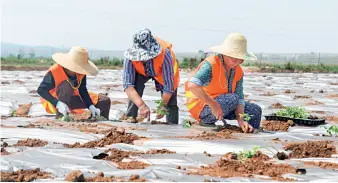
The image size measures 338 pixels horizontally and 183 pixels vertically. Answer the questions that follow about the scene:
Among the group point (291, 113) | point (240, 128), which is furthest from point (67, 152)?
point (291, 113)

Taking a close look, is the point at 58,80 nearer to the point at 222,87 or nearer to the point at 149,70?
the point at 149,70

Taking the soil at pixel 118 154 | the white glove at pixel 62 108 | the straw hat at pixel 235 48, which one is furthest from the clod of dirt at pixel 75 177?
the white glove at pixel 62 108

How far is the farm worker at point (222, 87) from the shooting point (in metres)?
5.56

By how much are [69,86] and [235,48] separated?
2.23 m

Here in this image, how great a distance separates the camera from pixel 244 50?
5.55 metres

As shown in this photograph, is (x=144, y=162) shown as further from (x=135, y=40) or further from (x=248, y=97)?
(x=248, y=97)

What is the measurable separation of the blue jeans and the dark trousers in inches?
57.6

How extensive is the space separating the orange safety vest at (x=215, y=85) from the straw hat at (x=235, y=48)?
0.15 meters

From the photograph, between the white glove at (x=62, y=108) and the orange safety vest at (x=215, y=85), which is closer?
the orange safety vest at (x=215, y=85)

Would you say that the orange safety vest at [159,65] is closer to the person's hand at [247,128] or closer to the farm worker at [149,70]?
the farm worker at [149,70]

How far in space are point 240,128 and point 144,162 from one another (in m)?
2.03

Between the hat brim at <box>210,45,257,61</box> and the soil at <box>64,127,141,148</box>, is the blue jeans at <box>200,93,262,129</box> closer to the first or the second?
the hat brim at <box>210,45,257,61</box>

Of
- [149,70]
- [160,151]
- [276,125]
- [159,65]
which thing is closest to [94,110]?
[149,70]

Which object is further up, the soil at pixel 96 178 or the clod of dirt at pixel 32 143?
the soil at pixel 96 178
